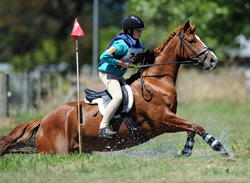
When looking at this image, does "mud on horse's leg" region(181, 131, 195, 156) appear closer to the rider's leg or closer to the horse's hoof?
the horse's hoof

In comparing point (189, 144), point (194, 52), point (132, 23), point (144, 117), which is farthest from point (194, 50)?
point (189, 144)

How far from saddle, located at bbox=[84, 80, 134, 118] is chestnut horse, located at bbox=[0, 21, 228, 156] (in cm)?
10

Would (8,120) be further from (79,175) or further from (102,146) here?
(79,175)

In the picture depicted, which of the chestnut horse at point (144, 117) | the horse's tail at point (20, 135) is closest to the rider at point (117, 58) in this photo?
the chestnut horse at point (144, 117)

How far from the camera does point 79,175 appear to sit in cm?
841

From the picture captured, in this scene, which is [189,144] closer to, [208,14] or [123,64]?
[123,64]

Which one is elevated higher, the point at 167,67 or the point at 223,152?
the point at 167,67

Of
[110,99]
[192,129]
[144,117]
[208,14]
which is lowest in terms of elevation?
[192,129]

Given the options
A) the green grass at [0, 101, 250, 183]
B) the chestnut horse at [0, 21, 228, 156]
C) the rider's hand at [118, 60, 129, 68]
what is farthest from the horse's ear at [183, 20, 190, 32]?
the green grass at [0, 101, 250, 183]

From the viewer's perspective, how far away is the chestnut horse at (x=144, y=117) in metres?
10.1

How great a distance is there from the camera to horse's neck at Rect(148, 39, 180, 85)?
1048 cm

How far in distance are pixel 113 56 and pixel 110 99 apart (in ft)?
2.41

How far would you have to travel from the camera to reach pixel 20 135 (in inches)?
422

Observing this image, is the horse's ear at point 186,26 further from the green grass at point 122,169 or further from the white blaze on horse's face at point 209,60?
the green grass at point 122,169
